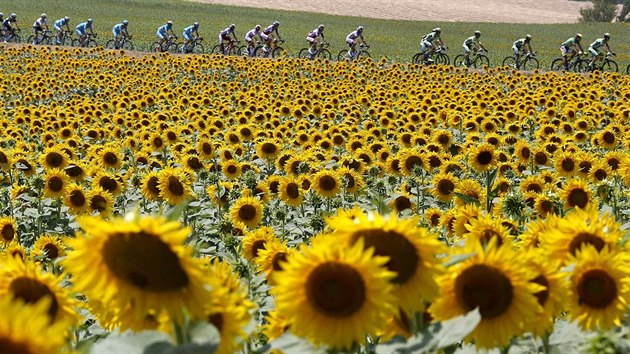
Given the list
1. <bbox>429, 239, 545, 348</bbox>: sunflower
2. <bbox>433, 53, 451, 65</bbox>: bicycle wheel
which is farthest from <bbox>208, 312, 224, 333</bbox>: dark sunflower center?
<bbox>433, 53, 451, 65</bbox>: bicycle wheel

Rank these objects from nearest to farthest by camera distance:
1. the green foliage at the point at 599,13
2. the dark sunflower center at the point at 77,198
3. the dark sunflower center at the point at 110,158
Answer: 1. the dark sunflower center at the point at 77,198
2. the dark sunflower center at the point at 110,158
3. the green foliage at the point at 599,13

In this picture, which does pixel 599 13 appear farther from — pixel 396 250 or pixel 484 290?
pixel 396 250

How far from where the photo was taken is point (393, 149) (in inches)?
485

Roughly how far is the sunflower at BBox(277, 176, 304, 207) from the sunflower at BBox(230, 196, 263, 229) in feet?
2.95

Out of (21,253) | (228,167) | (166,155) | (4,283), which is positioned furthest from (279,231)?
(4,283)

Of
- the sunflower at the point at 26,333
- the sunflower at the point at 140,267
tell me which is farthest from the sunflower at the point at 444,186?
the sunflower at the point at 26,333

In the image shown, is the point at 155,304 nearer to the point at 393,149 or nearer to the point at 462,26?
the point at 393,149

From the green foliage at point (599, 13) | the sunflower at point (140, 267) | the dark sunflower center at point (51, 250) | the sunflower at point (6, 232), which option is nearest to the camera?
the sunflower at point (140, 267)

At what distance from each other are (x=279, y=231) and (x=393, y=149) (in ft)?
16.1

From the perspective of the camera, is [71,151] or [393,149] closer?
[71,151]

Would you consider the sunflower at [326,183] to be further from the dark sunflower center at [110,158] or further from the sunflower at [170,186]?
the dark sunflower center at [110,158]

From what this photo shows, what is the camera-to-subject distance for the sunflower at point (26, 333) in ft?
4.95

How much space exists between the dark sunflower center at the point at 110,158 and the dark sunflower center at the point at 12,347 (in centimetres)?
855

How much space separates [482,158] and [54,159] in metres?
5.21
